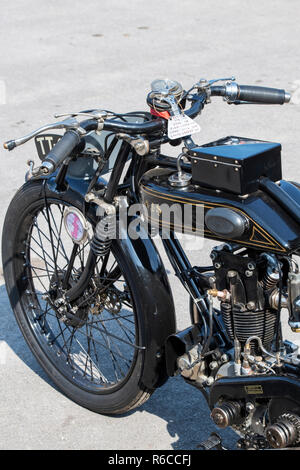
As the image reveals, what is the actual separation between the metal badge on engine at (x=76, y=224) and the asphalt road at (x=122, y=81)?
2.66 ft

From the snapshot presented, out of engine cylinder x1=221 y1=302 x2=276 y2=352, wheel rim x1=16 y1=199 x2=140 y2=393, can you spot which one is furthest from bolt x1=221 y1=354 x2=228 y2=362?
wheel rim x1=16 y1=199 x2=140 y2=393

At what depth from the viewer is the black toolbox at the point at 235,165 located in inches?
93.1

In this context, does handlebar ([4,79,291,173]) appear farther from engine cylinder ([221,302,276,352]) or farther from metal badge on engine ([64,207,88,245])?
engine cylinder ([221,302,276,352])

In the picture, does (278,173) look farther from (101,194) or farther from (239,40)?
(239,40)

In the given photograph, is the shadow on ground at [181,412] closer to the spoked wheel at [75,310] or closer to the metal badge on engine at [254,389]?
the spoked wheel at [75,310]

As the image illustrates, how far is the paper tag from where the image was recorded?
8.30 feet

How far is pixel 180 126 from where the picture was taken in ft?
8.36

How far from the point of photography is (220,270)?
253cm

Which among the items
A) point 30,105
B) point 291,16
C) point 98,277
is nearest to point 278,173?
point 98,277

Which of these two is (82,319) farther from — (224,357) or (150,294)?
(224,357)

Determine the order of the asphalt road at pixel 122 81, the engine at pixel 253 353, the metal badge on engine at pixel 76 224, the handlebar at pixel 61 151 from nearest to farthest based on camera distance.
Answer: the handlebar at pixel 61 151 < the engine at pixel 253 353 < the metal badge on engine at pixel 76 224 < the asphalt road at pixel 122 81

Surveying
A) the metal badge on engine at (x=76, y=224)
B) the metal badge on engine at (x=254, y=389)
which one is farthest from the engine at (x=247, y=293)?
the metal badge on engine at (x=76, y=224)

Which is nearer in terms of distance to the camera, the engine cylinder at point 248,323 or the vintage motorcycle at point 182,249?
the vintage motorcycle at point 182,249

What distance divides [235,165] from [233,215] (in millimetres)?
154
